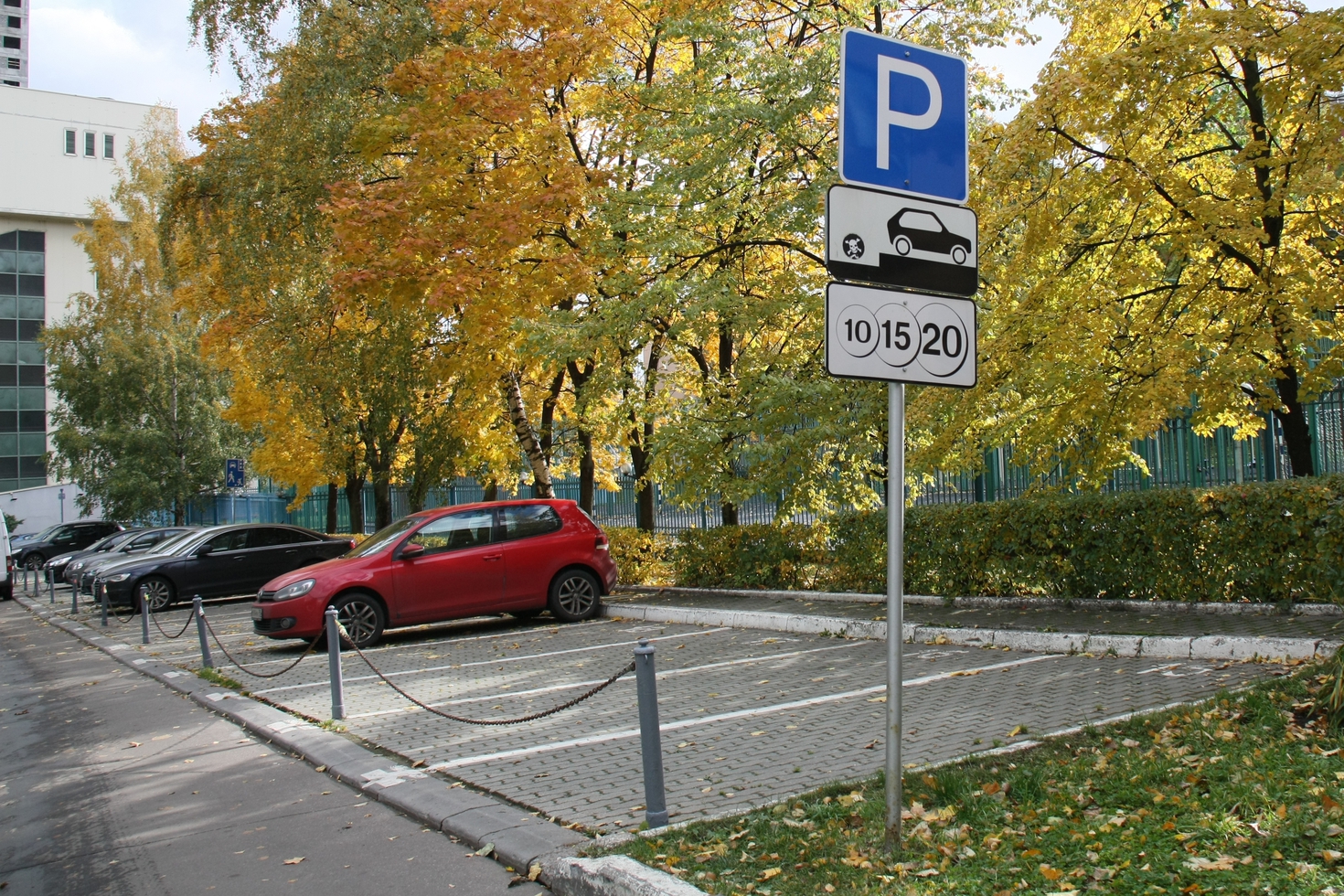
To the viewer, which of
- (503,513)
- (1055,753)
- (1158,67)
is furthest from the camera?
(503,513)

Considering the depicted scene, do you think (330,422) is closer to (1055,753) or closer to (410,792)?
Answer: (410,792)

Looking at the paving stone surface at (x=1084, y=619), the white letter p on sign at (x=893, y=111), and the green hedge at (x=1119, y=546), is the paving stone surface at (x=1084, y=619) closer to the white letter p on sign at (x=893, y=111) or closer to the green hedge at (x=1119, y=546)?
the green hedge at (x=1119, y=546)

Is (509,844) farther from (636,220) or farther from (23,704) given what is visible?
(636,220)

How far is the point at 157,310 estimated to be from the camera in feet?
120

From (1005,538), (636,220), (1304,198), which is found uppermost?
(636,220)

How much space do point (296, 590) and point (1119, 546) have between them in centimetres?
936

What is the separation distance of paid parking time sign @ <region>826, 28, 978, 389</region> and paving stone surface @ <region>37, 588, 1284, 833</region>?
8.23ft

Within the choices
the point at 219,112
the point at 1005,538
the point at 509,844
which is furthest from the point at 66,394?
the point at 509,844

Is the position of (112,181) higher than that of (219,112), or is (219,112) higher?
(112,181)

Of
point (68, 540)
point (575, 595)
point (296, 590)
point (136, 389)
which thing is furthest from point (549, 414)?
point (68, 540)

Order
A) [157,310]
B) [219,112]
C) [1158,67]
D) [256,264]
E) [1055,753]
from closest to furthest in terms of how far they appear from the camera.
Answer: [1055,753], [1158,67], [256,264], [219,112], [157,310]

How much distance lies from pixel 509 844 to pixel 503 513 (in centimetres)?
900

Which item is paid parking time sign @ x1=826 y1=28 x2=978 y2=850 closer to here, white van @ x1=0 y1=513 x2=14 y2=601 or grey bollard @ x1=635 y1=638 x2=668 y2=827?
grey bollard @ x1=635 y1=638 x2=668 y2=827

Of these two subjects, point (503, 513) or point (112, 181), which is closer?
point (503, 513)
